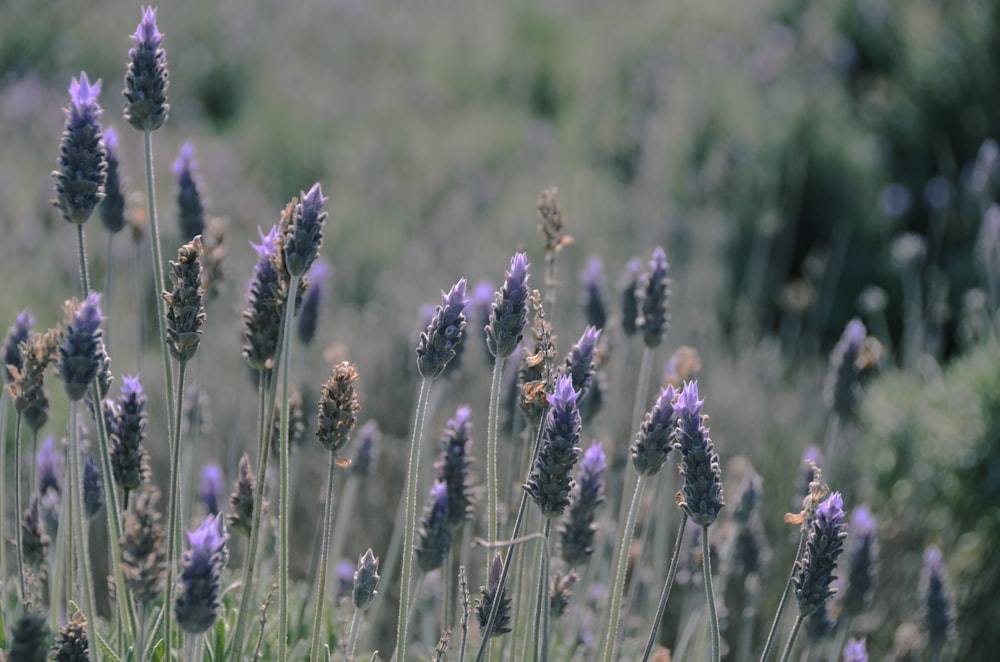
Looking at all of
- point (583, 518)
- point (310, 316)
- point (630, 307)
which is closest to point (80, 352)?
point (583, 518)

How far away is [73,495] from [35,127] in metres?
5.92

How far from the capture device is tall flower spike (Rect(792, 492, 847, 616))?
1.39m

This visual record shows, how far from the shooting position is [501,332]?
1.43 m

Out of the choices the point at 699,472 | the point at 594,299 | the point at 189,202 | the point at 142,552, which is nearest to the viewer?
the point at 142,552

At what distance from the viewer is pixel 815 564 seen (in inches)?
55.2

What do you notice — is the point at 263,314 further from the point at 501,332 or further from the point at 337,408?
the point at 501,332

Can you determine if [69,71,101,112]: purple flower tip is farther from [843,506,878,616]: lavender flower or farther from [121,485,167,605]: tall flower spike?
[843,506,878,616]: lavender flower

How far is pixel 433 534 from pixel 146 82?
0.85 metres

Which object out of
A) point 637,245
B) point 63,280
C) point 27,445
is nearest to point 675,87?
point 637,245

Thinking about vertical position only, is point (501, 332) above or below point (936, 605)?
above

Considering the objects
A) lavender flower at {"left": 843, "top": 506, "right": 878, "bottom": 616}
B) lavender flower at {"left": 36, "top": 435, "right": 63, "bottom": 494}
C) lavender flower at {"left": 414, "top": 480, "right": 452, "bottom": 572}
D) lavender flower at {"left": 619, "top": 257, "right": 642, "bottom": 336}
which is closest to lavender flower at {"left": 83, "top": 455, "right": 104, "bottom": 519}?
lavender flower at {"left": 36, "top": 435, "right": 63, "bottom": 494}

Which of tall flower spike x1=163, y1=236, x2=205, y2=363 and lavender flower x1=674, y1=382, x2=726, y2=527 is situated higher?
tall flower spike x1=163, y1=236, x2=205, y2=363

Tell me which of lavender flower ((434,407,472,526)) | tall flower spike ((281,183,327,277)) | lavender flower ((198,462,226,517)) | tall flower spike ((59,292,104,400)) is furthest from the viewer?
lavender flower ((198,462,226,517))

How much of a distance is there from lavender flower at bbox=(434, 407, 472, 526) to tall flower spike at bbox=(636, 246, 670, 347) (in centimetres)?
40
